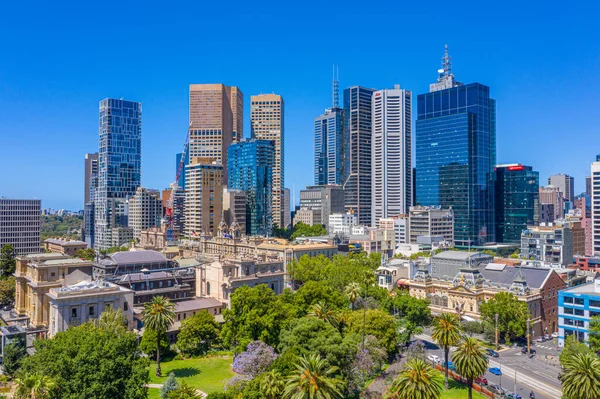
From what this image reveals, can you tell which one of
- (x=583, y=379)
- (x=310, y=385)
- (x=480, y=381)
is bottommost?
(x=480, y=381)

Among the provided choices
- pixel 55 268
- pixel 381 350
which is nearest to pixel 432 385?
pixel 381 350

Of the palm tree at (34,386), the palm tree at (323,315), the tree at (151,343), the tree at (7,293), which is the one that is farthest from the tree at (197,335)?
the tree at (7,293)

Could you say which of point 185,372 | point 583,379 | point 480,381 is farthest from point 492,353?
point 185,372

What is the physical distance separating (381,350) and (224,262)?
170ft

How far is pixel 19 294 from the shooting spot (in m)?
121

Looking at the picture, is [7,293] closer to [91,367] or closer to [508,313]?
[91,367]

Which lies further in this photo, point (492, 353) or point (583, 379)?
point (492, 353)

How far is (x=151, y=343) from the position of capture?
91.4 m

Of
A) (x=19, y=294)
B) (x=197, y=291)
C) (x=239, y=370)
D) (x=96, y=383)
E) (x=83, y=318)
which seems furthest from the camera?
(x=197, y=291)

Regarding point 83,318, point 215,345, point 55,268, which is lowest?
point 215,345

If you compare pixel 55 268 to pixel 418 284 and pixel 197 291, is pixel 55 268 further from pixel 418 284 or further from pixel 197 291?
pixel 418 284

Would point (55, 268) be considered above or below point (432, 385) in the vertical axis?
above

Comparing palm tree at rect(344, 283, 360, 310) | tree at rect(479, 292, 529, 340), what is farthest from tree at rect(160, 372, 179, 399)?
tree at rect(479, 292, 529, 340)

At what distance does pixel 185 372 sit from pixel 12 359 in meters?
29.0
